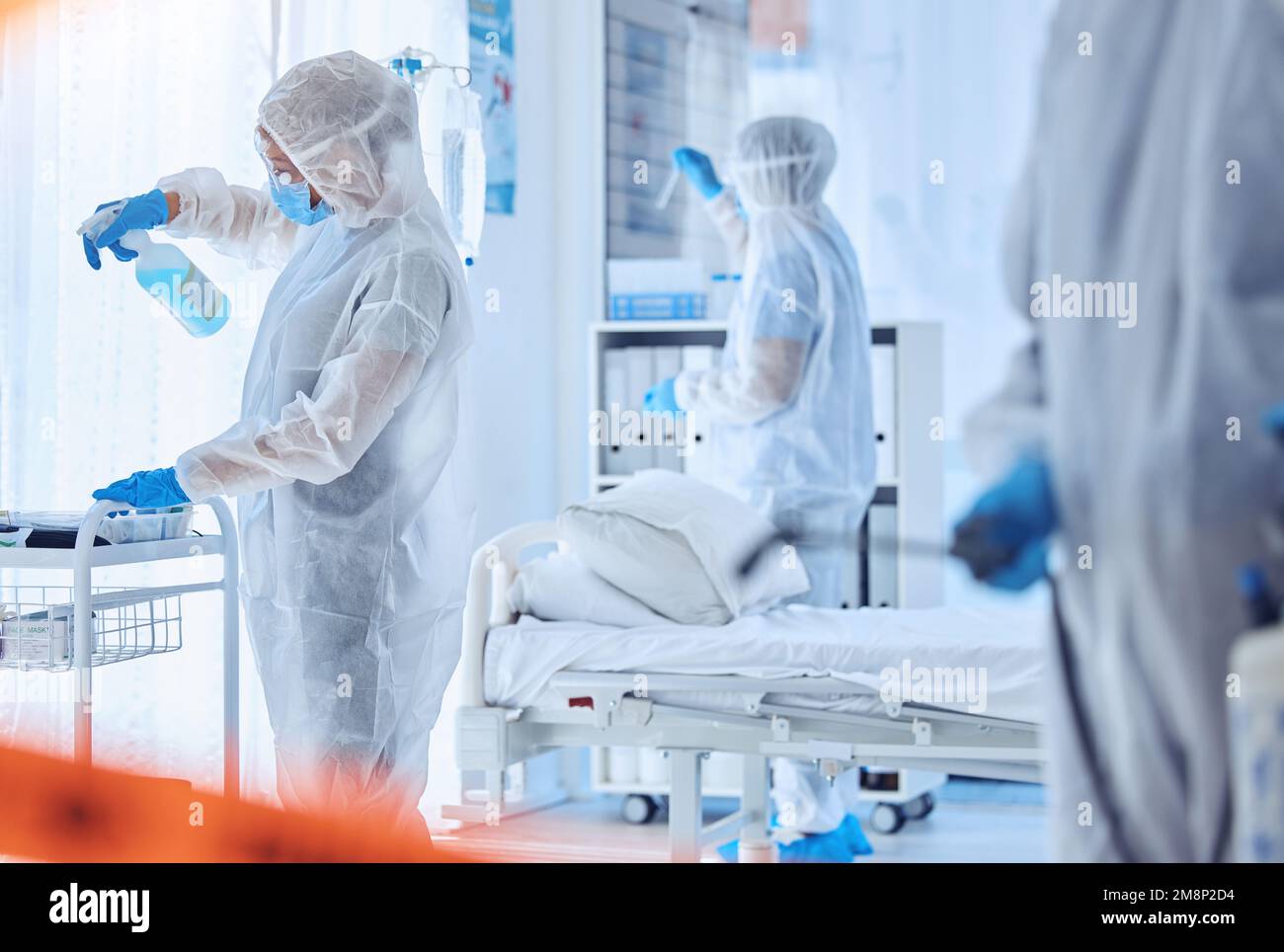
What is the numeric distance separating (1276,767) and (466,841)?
2328 mm

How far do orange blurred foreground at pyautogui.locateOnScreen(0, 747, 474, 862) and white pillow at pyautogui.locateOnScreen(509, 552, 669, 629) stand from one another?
47 centimetres

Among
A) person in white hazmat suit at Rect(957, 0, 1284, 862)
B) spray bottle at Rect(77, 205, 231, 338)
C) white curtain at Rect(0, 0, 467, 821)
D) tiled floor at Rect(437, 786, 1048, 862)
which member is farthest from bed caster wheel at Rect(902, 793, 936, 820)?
person in white hazmat suit at Rect(957, 0, 1284, 862)

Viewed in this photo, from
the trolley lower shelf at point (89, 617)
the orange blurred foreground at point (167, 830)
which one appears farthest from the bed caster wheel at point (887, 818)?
the trolley lower shelf at point (89, 617)

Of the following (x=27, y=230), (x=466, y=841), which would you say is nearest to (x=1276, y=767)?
(x=466, y=841)

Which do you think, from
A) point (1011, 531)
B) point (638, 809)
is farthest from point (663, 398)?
point (1011, 531)

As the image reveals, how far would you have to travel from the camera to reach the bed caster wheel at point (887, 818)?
325 cm

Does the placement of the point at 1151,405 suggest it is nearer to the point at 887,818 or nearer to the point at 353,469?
the point at 353,469

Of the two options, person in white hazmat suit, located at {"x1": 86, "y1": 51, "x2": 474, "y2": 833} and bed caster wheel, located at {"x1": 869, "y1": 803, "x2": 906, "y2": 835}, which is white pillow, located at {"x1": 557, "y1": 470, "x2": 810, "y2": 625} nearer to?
person in white hazmat suit, located at {"x1": 86, "y1": 51, "x2": 474, "y2": 833}

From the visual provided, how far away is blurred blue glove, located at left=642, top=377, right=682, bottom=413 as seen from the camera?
3223 millimetres

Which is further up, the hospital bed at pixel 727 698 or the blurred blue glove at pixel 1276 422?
the blurred blue glove at pixel 1276 422

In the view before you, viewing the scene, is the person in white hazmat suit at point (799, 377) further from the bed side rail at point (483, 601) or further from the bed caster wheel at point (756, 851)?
the bed side rail at point (483, 601)

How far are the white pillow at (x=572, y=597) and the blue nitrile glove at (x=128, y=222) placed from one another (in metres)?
0.89
